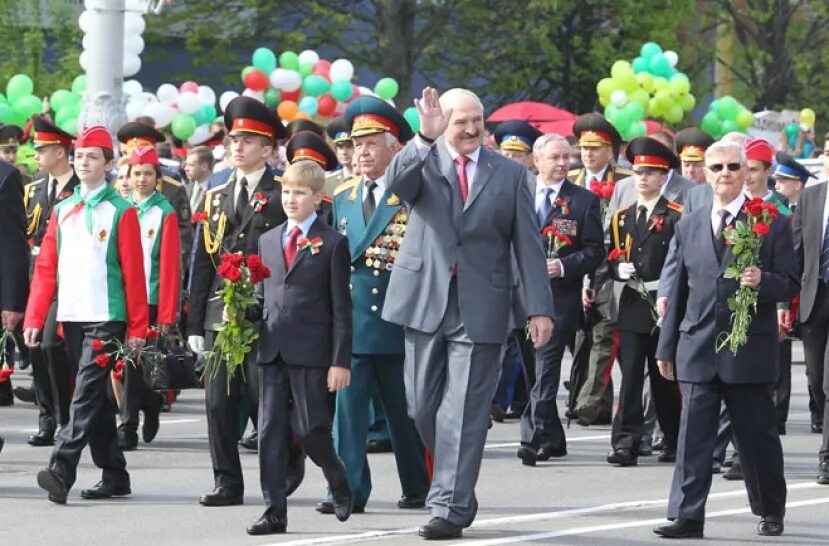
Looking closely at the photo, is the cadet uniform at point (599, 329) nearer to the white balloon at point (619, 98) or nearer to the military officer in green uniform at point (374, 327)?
the military officer in green uniform at point (374, 327)

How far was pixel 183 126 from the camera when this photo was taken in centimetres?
2539

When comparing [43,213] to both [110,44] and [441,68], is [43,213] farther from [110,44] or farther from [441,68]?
[441,68]

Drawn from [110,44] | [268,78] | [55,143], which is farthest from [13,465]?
[268,78]

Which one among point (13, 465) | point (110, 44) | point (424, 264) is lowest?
point (13, 465)

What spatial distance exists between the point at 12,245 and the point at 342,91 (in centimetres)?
1629

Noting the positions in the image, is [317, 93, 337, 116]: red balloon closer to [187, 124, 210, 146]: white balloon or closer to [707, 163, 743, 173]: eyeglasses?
[187, 124, 210, 146]: white balloon

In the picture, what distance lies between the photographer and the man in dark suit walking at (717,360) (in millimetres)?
9859

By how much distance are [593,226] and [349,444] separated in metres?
3.44

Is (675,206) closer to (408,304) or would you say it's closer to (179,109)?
(408,304)

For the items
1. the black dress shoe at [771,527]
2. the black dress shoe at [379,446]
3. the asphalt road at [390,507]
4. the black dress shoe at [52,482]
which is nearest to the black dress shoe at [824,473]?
the asphalt road at [390,507]

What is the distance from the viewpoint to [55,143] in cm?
1318

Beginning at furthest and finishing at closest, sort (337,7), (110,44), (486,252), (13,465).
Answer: (337,7)
(110,44)
(13,465)
(486,252)

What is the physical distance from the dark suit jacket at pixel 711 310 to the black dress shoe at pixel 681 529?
707 millimetres

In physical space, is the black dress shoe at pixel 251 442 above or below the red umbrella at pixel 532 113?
below
